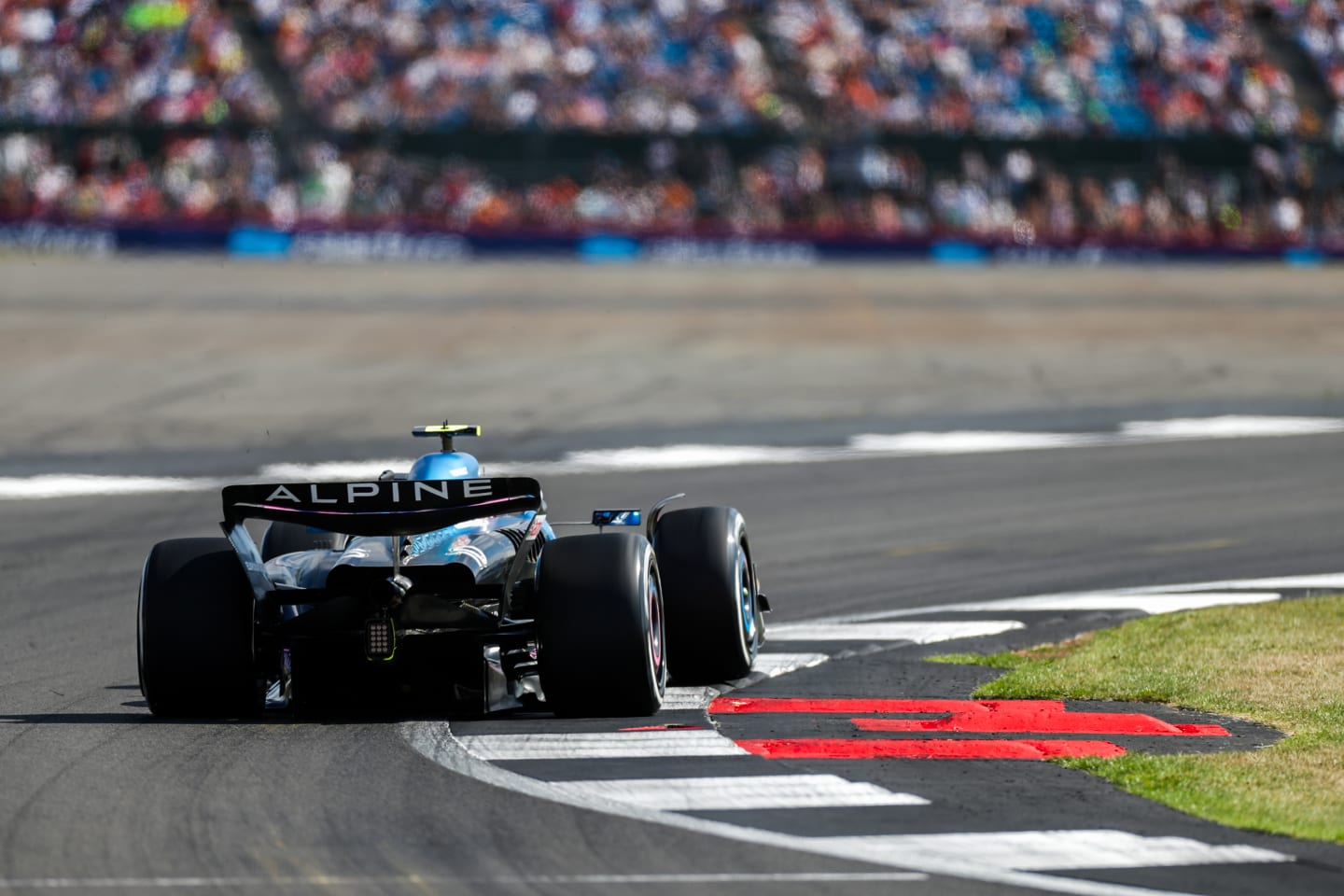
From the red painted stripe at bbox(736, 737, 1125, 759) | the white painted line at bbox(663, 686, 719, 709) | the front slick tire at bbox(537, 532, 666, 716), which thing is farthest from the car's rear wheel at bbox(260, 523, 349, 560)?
the red painted stripe at bbox(736, 737, 1125, 759)

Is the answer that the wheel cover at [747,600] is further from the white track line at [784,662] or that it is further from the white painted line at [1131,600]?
the white painted line at [1131,600]

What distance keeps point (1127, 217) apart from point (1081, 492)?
25.6m

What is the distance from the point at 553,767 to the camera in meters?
7.87

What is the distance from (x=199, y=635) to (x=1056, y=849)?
3.91 metres

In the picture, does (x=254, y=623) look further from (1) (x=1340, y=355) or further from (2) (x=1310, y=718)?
(1) (x=1340, y=355)

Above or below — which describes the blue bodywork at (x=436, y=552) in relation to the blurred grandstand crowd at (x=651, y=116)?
below

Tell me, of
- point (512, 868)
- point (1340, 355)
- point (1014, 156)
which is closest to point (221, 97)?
point (1014, 156)

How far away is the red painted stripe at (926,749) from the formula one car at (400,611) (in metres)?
0.76

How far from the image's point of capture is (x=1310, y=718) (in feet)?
29.0

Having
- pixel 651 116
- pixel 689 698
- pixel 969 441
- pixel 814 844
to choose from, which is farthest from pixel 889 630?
pixel 651 116

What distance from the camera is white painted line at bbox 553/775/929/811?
7.20 m

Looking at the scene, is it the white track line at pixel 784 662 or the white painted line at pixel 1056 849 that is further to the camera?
the white track line at pixel 784 662

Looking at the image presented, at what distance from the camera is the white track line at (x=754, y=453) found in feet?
59.8

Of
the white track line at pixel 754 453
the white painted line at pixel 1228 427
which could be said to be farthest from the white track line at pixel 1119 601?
the white painted line at pixel 1228 427
